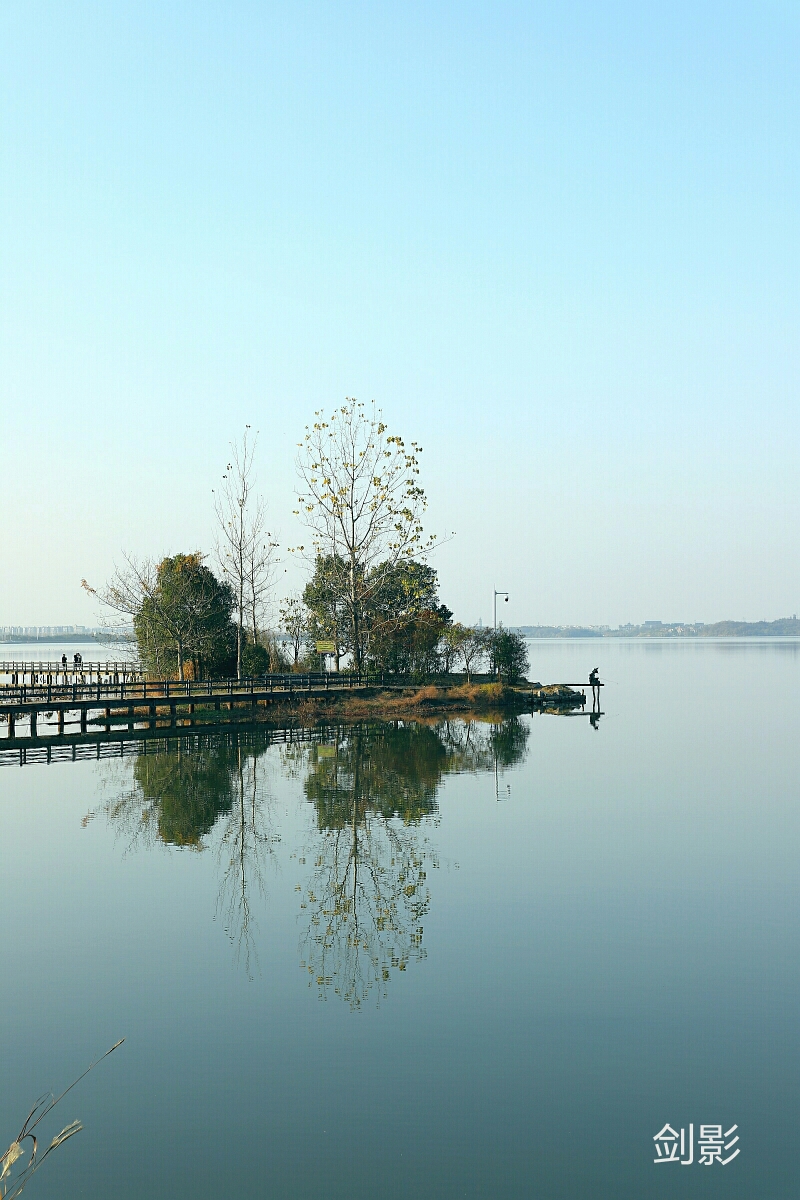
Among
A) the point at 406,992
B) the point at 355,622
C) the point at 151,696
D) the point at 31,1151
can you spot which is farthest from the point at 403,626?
the point at 31,1151

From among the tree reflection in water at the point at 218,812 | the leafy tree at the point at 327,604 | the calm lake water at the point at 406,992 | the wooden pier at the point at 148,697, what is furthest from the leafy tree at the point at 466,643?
the calm lake water at the point at 406,992

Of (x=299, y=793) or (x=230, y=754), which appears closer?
(x=299, y=793)

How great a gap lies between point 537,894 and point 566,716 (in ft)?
144

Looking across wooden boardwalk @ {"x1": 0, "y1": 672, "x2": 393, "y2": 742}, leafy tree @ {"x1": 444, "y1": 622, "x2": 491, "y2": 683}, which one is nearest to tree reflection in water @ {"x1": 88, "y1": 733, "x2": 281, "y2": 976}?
wooden boardwalk @ {"x1": 0, "y1": 672, "x2": 393, "y2": 742}

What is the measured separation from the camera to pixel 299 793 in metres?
30.3

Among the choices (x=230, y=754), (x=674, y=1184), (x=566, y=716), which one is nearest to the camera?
(x=674, y=1184)

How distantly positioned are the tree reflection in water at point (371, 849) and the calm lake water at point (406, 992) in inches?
3.9

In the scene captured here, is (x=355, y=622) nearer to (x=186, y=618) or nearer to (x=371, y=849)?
(x=186, y=618)

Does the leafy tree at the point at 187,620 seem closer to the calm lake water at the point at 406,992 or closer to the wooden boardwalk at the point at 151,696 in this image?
the wooden boardwalk at the point at 151,696

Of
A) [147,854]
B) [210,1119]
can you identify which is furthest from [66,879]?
[210,1119]

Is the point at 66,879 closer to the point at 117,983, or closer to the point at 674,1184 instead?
the point at 117,983

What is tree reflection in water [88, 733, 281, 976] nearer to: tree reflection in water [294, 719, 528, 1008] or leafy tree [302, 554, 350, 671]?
tree reflection in water [294, 719, 528, 1008]

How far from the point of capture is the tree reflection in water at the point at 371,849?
1477cm

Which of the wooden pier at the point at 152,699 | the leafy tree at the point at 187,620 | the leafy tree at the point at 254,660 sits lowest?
the wooden pier at the point at 152,699
